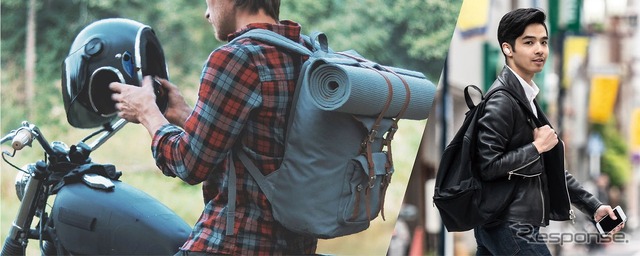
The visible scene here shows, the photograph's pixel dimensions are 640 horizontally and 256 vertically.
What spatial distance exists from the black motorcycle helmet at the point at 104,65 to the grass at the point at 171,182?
9 cm

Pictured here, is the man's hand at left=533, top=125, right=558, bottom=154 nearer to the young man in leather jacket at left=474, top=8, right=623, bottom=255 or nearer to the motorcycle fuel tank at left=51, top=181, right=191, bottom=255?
the young man in leather jacket at left=474, top=8, right=623, bottom=255

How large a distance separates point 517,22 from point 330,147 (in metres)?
0.71

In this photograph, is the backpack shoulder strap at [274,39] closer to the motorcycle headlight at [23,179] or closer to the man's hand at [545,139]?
the man's hand at [545,139]

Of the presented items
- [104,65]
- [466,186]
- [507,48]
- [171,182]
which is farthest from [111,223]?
[507,48]

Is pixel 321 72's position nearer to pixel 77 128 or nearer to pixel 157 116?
pixel 157 116

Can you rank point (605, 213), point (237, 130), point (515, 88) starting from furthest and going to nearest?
point (237, 130) < point (605, 213) < point (515, 88)

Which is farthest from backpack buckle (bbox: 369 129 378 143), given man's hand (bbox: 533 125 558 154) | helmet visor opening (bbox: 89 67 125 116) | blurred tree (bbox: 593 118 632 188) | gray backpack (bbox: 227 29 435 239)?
blurred tree (bbox: 593 118 632 188)

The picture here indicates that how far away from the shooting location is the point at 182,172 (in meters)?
3.66

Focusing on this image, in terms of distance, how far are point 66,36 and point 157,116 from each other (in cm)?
58

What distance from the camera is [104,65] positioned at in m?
4.02

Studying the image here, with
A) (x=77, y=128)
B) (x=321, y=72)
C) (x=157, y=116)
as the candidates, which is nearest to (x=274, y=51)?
(x=321, y=72)

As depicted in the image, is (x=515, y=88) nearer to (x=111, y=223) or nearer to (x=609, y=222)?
(x=609, y=222)

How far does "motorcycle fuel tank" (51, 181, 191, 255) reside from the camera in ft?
13.2

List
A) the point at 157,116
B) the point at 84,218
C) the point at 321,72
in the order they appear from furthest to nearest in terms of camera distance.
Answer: the point at 84,218, the point at 157,116, the point at 321,72
